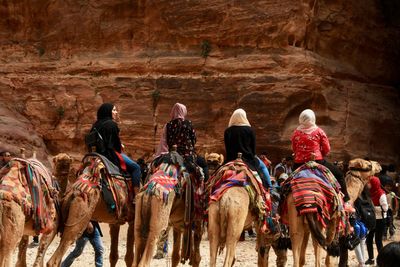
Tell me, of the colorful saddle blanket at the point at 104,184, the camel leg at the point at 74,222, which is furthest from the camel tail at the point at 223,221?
the camel leg at the point at 74,222

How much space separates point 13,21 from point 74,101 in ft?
16.8

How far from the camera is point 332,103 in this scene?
2328 cm

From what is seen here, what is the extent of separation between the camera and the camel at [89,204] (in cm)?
945

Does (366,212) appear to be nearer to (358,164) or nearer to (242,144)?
(358,164)

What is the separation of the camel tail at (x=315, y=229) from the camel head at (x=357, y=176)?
2.51 metres

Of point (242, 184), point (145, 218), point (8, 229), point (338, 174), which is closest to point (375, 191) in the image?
point (338, 174)

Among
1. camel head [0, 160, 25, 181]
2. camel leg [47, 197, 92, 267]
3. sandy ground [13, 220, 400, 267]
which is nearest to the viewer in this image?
camel head [0, 160, 25, 181]

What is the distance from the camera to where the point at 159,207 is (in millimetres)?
9109

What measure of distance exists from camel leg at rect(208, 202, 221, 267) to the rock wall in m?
13.9

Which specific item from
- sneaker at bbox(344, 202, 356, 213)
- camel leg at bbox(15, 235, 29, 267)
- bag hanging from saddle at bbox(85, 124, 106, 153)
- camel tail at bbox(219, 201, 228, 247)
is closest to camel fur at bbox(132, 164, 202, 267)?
camel tail at bbox(219, 201, 228, 247)

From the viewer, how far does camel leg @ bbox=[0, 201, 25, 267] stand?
7.95m

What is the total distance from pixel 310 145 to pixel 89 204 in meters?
3.71

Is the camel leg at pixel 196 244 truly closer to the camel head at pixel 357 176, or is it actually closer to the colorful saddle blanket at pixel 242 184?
the colorful saddle blanket at pixel 242 184

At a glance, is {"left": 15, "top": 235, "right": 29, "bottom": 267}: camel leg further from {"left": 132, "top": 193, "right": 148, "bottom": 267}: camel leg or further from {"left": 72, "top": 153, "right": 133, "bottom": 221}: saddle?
{"left": 132, "top": 193, "right": 148, "bottom": 267}: camel leg
